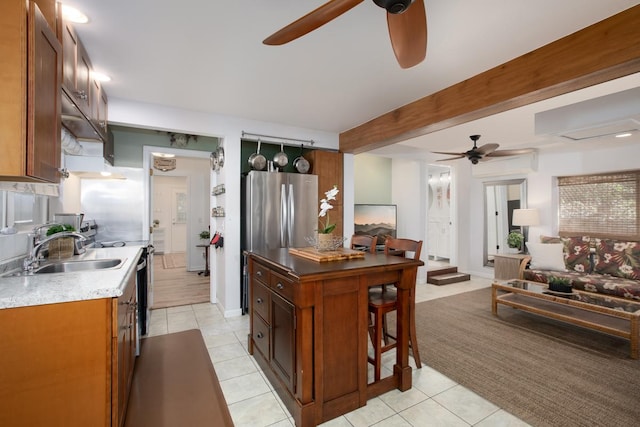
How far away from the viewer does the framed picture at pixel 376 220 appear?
5.61 meters

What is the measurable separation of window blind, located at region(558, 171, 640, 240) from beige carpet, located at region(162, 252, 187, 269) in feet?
25.2

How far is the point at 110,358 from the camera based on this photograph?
4.50 ft

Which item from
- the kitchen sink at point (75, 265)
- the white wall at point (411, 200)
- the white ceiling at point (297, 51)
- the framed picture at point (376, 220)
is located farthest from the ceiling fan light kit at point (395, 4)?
the white wall at point (411, 200)

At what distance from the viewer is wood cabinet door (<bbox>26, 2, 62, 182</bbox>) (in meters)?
1.29

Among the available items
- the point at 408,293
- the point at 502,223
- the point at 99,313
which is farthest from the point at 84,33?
the point at 502,223

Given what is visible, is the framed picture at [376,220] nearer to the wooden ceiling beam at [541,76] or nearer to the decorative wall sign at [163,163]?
the wooden ceiling beam at [541,76]

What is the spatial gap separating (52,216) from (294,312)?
2.57 metres

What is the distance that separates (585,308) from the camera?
9.83 ft

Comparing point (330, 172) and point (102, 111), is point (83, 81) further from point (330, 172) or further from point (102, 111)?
point (330, 172)

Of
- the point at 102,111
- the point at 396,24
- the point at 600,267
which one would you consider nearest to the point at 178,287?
the point at 102,111

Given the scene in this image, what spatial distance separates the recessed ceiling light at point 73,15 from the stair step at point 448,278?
18.5 ft

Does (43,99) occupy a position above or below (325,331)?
above

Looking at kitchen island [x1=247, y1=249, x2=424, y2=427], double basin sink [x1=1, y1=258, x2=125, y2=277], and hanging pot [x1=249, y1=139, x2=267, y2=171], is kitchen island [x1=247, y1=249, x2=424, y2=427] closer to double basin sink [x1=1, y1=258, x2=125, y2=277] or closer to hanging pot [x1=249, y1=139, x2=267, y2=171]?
double basin sink [x1=1, y1=258, x2=125, y2=277]

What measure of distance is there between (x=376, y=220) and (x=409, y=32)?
436cm
